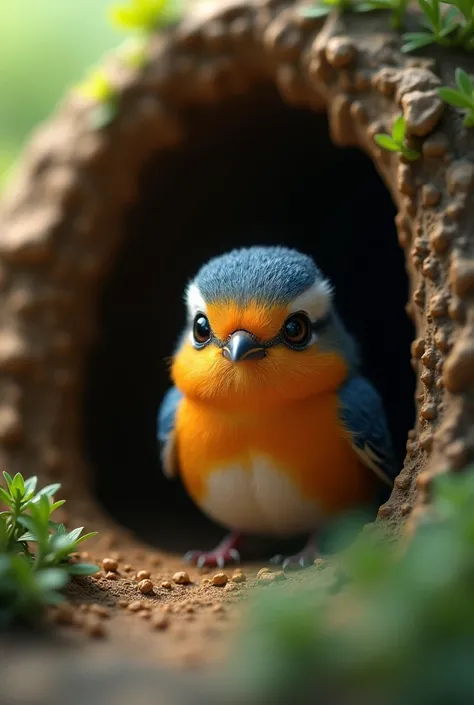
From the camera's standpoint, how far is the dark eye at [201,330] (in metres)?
3.26

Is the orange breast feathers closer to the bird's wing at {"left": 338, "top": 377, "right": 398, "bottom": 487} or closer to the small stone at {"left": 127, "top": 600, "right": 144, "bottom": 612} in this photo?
the bird's wing at {"left": 338, "top": 377, "right": 398, "bottom": 487}

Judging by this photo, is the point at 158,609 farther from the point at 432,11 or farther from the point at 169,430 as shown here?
the point at 432,11

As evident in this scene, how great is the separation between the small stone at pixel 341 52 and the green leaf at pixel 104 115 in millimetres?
1409

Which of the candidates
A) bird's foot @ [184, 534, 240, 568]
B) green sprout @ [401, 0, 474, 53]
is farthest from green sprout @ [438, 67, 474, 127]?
bird's foot @ [184, 534, 240, 568]

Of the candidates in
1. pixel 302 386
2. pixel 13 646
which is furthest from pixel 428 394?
pixel 13 646

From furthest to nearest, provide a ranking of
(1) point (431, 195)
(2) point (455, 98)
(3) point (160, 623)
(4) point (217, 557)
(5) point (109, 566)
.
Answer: (4) point (217, 557) → (5) point (109, 566) → (1) point (431, 195) → (2) point (455, 98) → (3) point (160, 623)

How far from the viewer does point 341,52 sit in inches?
121

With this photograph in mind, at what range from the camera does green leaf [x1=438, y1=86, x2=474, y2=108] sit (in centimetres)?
242

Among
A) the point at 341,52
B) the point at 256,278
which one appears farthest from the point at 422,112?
the point at 256,278

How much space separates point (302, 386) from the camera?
3152 millimetres

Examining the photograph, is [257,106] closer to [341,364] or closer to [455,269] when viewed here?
[341,364]

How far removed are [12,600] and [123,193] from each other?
9.22 ft

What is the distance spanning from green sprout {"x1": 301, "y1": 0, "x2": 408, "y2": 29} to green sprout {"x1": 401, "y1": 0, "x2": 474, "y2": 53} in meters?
0.14

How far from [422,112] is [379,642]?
196 cm
